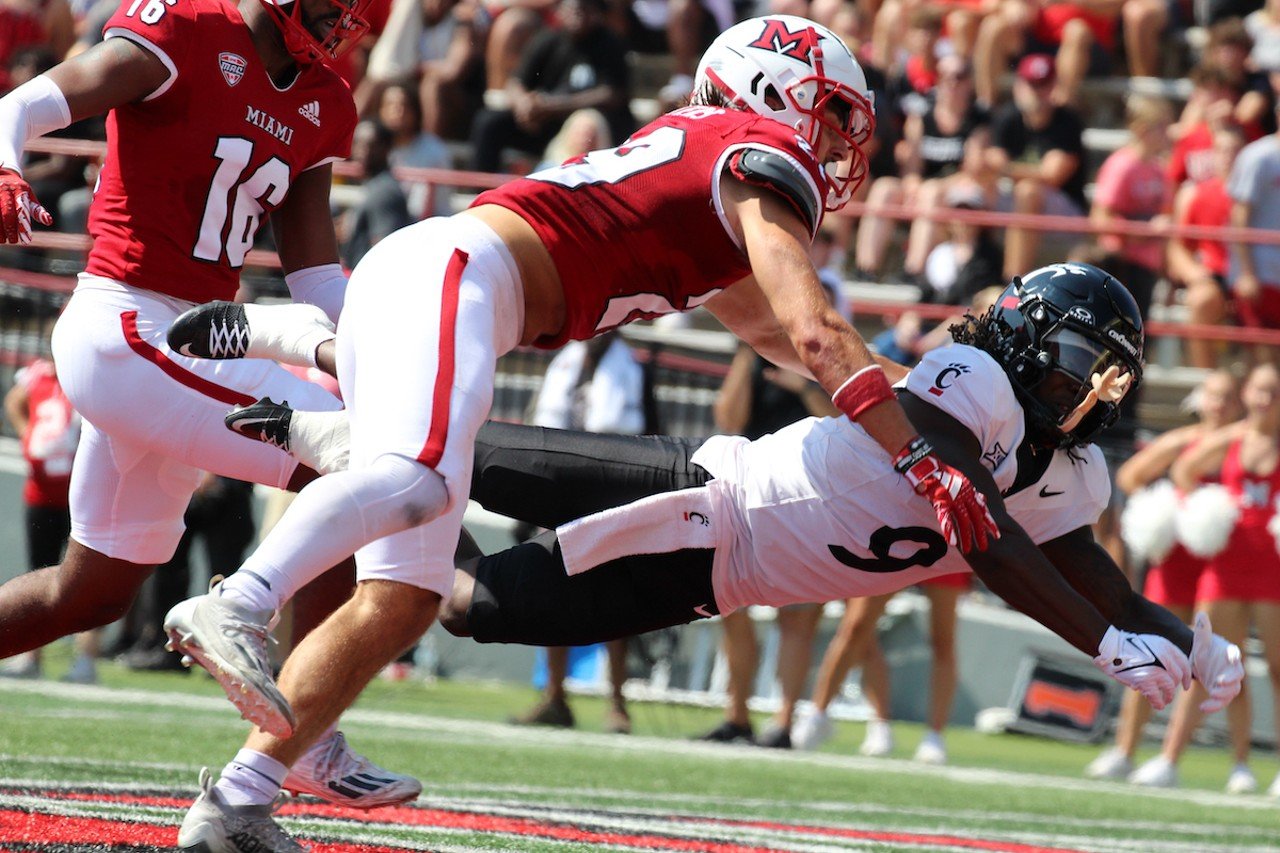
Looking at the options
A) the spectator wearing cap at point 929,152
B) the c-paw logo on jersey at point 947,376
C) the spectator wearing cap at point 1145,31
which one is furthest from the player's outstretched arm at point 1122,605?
the spectator wearing cap at point 1145,31

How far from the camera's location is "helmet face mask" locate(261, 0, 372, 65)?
4293 millimetres

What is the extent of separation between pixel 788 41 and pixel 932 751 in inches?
195

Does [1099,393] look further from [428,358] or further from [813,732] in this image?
[813,732]

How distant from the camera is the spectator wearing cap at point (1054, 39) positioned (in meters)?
12.2

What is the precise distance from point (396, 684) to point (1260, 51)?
23.2ft

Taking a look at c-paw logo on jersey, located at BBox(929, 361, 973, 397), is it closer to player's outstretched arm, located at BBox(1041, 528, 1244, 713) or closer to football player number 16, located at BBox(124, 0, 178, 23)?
player's outstretched arm, located at BBox(1041, 528, 1244, 713)

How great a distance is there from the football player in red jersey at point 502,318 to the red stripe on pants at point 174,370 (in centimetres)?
22

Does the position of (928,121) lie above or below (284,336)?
above

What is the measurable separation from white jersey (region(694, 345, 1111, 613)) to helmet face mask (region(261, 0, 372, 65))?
133cm

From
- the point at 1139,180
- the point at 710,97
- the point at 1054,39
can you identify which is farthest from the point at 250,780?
the point at 1054,39

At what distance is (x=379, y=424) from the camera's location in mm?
3357

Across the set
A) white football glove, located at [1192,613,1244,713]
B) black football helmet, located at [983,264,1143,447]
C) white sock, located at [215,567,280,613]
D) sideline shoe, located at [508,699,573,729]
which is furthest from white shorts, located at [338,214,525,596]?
sideline shoe, located at [508,699,573,729]

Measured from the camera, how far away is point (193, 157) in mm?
4402

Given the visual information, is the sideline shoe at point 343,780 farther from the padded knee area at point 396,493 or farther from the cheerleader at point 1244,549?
the cheerleader at point 1244,549
